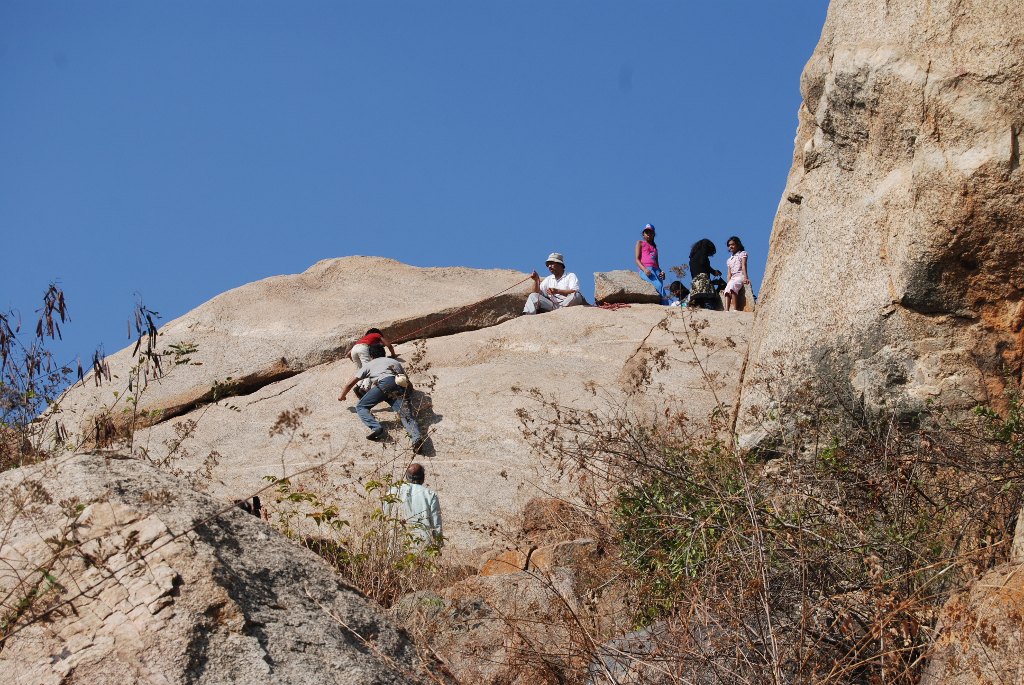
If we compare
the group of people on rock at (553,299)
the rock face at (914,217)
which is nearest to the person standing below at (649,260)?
the group of people on rock at (553,299)

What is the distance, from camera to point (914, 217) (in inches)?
329

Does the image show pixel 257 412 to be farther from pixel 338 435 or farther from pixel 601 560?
pixel 601 560

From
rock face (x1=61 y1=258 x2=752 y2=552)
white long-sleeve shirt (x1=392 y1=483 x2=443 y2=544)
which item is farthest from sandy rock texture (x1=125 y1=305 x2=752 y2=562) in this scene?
white long-sleeve shirt (x1=392 y1=483 x2=443 y2=544)

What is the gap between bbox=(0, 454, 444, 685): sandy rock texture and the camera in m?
4.31

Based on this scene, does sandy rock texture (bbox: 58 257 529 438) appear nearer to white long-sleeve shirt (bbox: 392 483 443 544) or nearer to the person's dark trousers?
the person's dark trousers

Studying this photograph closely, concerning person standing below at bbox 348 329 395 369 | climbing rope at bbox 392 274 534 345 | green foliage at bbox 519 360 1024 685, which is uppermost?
climbing rope at bbox 392 274 534 345

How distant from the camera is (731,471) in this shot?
6762 millimetres

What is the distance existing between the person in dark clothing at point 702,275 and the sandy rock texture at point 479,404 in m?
0.98

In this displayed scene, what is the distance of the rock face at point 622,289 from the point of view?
1590cm

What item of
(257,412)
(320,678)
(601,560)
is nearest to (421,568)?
(601,560)

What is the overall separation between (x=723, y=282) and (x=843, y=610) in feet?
39.6

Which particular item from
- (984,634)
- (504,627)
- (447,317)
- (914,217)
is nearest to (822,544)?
(984,634)

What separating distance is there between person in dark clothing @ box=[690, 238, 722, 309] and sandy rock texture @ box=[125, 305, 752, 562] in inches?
38.5

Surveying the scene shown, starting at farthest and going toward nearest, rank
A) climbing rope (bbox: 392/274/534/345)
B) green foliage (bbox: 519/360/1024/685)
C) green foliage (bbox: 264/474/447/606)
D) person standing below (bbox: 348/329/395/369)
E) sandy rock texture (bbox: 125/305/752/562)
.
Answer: climbing rope (bbox: 392/274/534/345)
person standing below (bbox: 348/329/395/369)
sandy rock texture (bbox: 125/305/752/562)
green foliage (bbox: 264/474/447/606)
green foliage (bbox: 519/360/1024/685)
